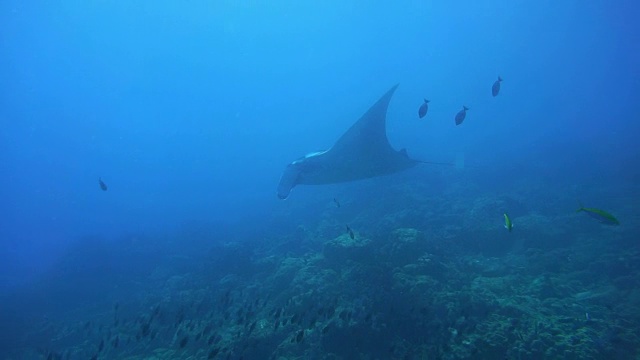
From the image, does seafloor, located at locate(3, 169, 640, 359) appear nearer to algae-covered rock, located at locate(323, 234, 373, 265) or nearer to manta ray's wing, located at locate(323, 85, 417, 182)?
algae-covered rock, located at locate(323, 234, 373, 265)

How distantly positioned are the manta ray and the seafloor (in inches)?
81.6

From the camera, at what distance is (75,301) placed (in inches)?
702

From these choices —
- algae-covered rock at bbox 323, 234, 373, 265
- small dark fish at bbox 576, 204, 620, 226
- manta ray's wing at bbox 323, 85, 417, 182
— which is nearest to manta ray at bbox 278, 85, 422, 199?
manta ray's wing at bbox 323, 85, 417, 182

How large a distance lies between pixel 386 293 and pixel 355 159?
4.13 m

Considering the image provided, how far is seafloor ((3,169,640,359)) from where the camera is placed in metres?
6.07

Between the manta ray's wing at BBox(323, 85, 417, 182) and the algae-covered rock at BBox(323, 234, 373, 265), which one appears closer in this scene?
the manta ray's wing at BBox(323, 85, 417, 182)

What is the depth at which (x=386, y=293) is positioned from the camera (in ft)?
24.0

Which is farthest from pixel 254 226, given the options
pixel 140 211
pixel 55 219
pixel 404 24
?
pixel 404 24

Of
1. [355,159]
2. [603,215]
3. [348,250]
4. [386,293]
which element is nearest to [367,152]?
[355,159]

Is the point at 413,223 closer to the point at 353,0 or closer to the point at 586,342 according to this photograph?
the point at 586,342

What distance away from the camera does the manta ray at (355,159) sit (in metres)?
9.30

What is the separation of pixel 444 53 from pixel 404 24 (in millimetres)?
53785

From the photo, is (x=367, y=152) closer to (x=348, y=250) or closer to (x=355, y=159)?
(x=355, y=159)

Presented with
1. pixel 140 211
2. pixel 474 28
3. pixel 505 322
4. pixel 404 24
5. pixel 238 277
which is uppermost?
pixel 404 24
